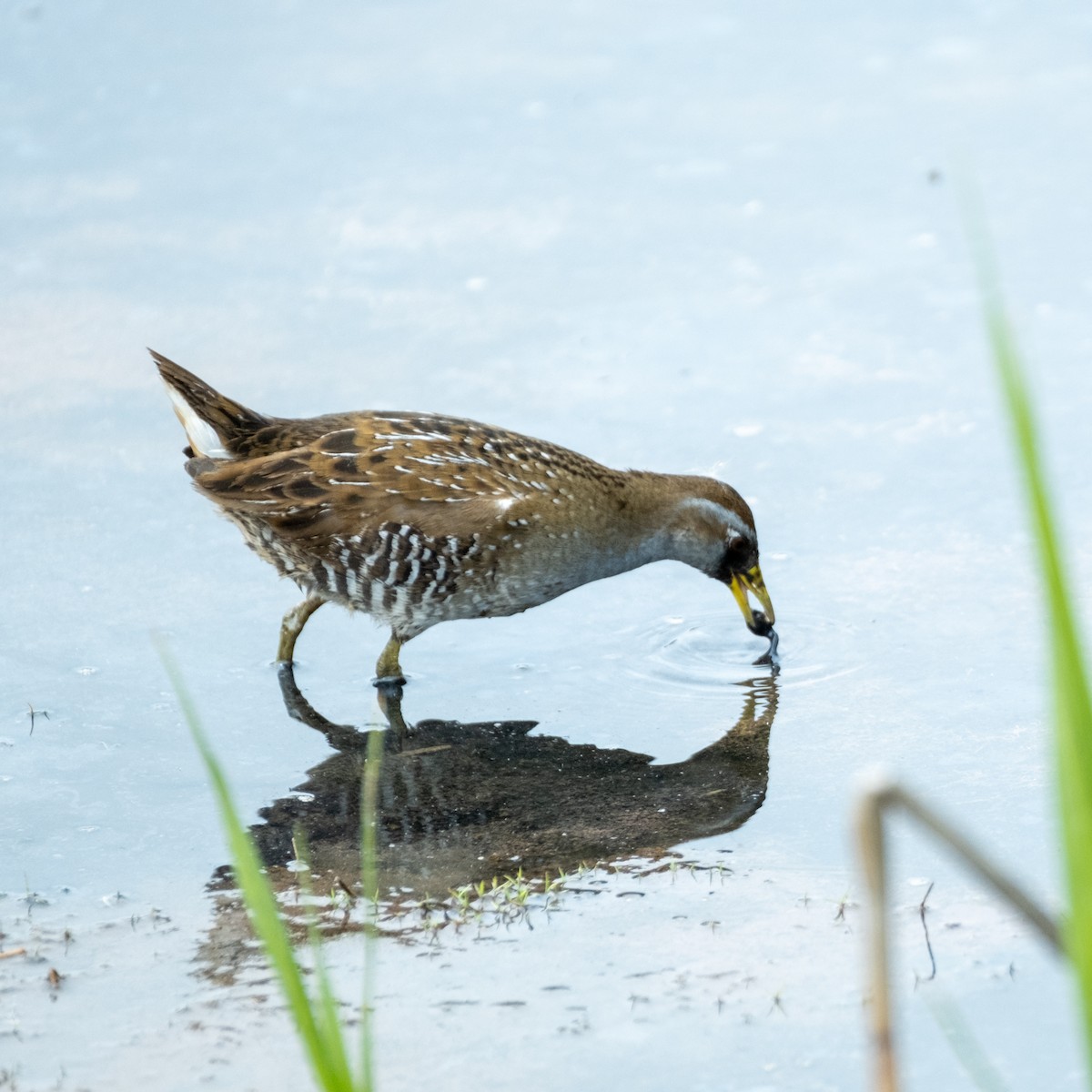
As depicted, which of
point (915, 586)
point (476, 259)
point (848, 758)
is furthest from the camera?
point (476, 259)

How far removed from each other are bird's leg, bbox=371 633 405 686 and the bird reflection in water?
18 cm

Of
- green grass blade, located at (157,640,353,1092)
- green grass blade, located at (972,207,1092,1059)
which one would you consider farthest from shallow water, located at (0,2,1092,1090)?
green grass blade, located at (972,207,1092,1059)

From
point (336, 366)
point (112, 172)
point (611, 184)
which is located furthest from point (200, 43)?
point (336, 366)

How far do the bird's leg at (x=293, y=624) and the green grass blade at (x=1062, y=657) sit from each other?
171 inches

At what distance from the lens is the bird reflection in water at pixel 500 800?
185 inches

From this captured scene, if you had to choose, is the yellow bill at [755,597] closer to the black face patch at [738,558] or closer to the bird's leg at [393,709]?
the black face patch at [738,558]

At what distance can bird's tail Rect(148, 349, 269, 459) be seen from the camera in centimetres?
575

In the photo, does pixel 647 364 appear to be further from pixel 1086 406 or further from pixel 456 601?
pixel 456 601

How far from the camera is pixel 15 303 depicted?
8062 millimetres

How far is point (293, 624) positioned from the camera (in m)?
5.80

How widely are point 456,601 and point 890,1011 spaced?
3.84m

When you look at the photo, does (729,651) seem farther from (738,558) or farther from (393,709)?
(393,709)

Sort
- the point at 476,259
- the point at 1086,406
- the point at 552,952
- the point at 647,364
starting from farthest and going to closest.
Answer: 1. the point at 476,259
2. the point at 647,364
3. the point at 1086,406
4. the point at 552,952

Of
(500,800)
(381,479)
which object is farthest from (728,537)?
(500,800)
